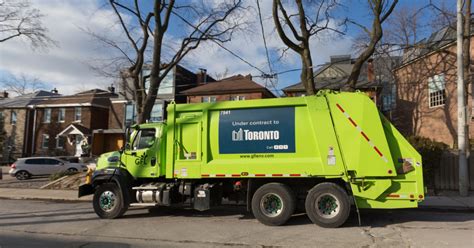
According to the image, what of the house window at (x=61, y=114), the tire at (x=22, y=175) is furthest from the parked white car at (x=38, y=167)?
the house window at (x=61, y=114)

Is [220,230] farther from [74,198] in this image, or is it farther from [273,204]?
[74,198]

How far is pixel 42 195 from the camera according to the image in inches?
661

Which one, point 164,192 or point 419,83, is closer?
point 164,192

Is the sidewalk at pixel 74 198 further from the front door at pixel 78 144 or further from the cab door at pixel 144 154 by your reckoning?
the front door at pixel 78 144

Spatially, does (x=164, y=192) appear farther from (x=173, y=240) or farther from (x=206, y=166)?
(x=173, y=240)

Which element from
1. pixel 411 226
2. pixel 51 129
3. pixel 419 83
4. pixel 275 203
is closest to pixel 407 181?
pixel 411 226

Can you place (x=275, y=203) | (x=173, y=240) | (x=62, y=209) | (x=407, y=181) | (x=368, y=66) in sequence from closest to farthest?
(x=173, y=240), (x=407, y=181), (x=275, y=203), (x=62, y=209), (x=368, y=66)

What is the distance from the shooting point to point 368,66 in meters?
41.9

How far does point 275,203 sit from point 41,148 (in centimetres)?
4249

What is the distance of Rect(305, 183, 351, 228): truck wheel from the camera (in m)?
8.98

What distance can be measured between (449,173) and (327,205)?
9.53m

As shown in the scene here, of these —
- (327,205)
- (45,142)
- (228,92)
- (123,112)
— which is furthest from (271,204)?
(45,142)

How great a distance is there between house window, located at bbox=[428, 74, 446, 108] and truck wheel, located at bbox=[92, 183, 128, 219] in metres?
22.7

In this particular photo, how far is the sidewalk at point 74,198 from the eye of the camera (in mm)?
Result: 12383
